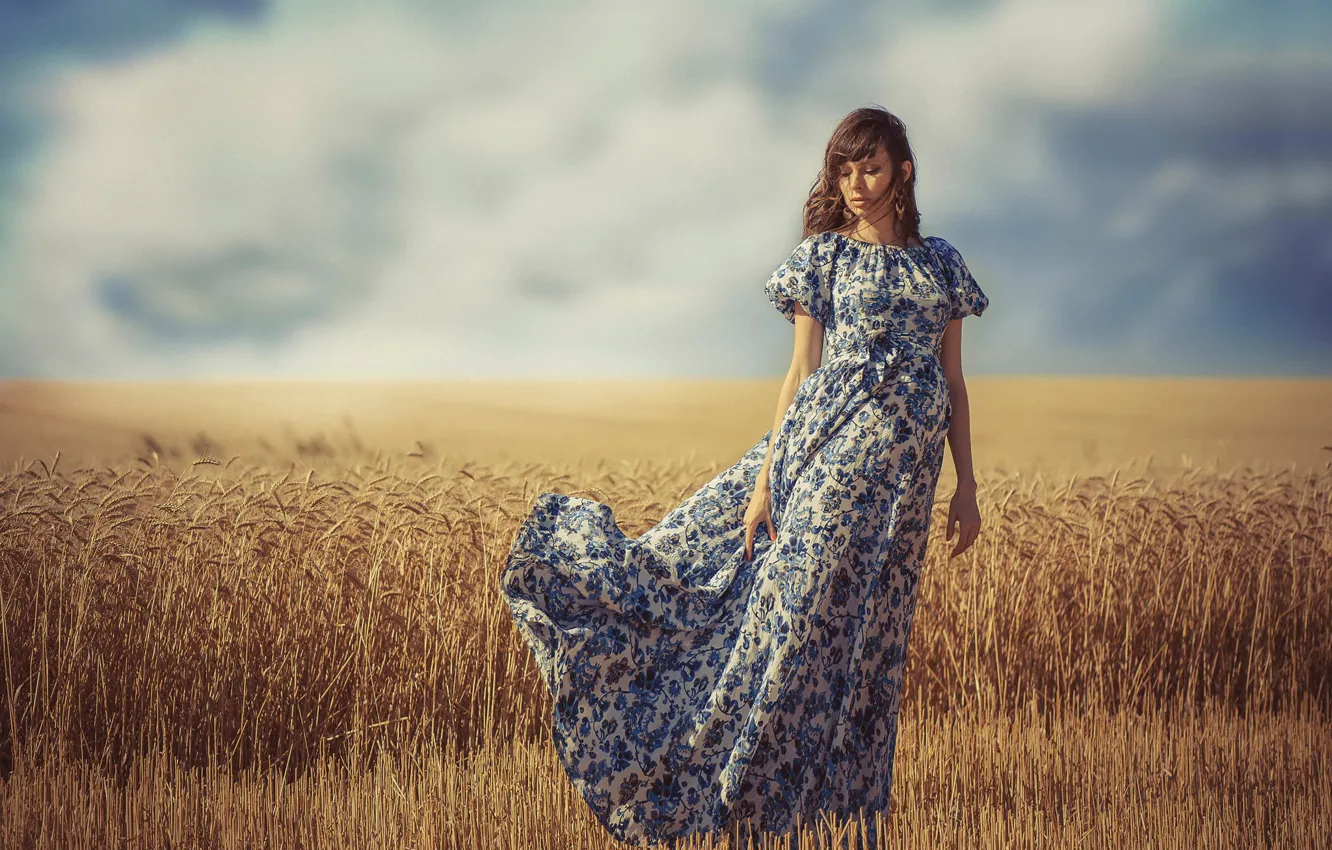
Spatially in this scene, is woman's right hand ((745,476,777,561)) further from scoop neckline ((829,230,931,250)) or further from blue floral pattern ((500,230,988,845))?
scoop neckline ((829,230,931,250))

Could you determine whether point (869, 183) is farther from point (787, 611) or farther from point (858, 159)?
point (787, 611)

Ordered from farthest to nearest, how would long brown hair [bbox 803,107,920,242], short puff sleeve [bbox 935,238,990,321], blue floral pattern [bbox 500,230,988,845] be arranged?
short puff sleeve [bbox 935,238,990,321] → long brown hair [bbox 803,107,920,242] → blue floral pattern [bbox 500,230,988,845]

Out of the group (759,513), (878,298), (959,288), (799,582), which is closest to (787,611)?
(799,582)

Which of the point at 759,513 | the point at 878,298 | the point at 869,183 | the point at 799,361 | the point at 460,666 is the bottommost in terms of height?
the point at 460,666

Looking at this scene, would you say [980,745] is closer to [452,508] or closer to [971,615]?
[971,615]

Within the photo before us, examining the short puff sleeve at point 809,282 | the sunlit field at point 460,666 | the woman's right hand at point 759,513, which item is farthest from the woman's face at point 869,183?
the sunlit field at point 460,666

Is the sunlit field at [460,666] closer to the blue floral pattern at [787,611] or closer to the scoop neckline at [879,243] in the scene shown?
the blue floral pattern at [787,611]

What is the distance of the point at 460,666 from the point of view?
177 inches

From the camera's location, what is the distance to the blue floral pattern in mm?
2922

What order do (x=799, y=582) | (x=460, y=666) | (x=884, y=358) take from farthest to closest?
(x=460, y=666)
(x=884, y=358)
(x=799, y=582)

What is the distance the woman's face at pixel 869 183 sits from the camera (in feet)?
9.98

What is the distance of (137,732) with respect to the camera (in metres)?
4.24

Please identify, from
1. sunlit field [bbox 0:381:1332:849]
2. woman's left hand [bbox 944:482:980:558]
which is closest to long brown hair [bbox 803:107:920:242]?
woman's left hand [bbox 944:482:980:558]

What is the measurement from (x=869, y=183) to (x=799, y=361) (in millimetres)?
510
